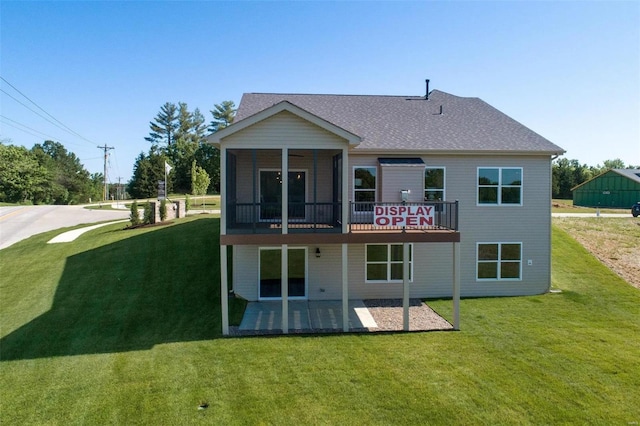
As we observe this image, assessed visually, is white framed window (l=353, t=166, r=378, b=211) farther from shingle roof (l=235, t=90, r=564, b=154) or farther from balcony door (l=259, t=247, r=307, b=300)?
balcony door (l=259, t=247, r=307, b=300)

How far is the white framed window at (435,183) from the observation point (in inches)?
591

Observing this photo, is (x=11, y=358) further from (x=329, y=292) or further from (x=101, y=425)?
(x=329, y=292)

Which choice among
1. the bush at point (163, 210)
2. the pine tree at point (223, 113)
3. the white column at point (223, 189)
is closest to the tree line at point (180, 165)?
the pine tree at point (223, 113)

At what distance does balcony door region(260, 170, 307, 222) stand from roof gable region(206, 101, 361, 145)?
11.9 feet

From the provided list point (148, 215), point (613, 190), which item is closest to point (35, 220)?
point (148, 215)

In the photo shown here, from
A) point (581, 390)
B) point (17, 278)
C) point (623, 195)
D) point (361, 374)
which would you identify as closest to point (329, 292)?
point (361, 374)

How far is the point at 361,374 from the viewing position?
8.62 meters

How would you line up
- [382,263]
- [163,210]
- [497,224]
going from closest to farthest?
[382,263], [497,224], [163,210]

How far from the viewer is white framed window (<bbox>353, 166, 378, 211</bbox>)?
48.6ft

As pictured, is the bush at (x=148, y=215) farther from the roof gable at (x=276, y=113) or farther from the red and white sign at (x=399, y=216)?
the red and white sign at (x=399, y=216)

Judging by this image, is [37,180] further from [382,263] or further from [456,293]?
[456,293]

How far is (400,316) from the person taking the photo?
12977 millimetres

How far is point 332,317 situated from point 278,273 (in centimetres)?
305

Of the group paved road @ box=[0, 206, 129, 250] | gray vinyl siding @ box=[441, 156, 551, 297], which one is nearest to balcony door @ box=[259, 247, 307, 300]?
gray vinyl siding @ box=[441, 156, 551, 297]
